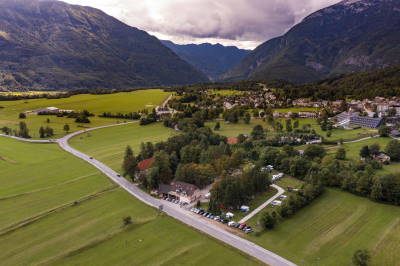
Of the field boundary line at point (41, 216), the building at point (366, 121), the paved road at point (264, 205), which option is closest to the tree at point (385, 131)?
the building at point (366, 121)

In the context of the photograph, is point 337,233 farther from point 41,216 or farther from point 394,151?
point 41,216

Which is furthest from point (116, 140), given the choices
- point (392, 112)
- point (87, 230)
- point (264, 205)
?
point (392, 112)

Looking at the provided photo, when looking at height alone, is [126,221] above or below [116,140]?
below

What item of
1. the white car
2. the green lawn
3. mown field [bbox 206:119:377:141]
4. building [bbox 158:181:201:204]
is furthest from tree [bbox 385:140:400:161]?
building [bbox 158:181:201:204]

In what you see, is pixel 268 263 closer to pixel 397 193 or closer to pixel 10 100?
pixel 397 193

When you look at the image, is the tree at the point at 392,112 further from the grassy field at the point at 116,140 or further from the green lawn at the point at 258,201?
the green lawn at the point at 258,201

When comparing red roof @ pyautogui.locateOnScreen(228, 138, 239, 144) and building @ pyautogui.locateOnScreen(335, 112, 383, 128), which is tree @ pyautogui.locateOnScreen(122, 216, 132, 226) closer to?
red roof @ pyautogui.locateOnScreen(228, 138, 239, 144)

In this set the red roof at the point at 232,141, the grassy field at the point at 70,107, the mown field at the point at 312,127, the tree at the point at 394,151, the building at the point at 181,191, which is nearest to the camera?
the building at the point at 181,191
